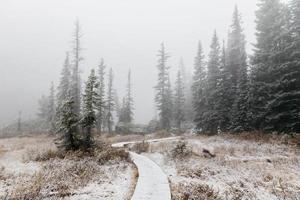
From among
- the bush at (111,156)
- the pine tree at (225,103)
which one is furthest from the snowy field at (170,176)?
the pine tree at (225,103)

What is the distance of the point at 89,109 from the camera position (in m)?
20.3

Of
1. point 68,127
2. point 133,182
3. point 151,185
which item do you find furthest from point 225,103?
point 151,185

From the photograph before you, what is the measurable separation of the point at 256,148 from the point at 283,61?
11.4 m

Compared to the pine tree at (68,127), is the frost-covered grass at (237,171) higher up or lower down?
lower down

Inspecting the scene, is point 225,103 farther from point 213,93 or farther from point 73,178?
point 73,178

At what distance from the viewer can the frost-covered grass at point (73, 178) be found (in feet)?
32.7

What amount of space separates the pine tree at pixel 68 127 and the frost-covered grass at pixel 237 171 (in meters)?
5.89

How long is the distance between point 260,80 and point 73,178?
24.5m

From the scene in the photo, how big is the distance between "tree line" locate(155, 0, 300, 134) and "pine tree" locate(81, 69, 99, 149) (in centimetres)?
1715

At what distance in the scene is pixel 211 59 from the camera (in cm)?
4209

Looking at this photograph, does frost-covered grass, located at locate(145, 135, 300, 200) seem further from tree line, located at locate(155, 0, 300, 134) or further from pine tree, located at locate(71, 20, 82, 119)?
pine tree, located at locate(71, 20, 82, 119)

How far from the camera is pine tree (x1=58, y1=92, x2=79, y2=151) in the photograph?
19.5m

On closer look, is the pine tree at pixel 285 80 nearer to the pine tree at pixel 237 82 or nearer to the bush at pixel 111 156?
the pine tree at pixel 237 82

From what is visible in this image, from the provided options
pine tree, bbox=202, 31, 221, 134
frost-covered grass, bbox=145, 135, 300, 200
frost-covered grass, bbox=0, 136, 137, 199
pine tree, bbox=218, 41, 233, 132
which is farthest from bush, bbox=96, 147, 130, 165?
pine tree, bbox=202, 31, 221, 134
